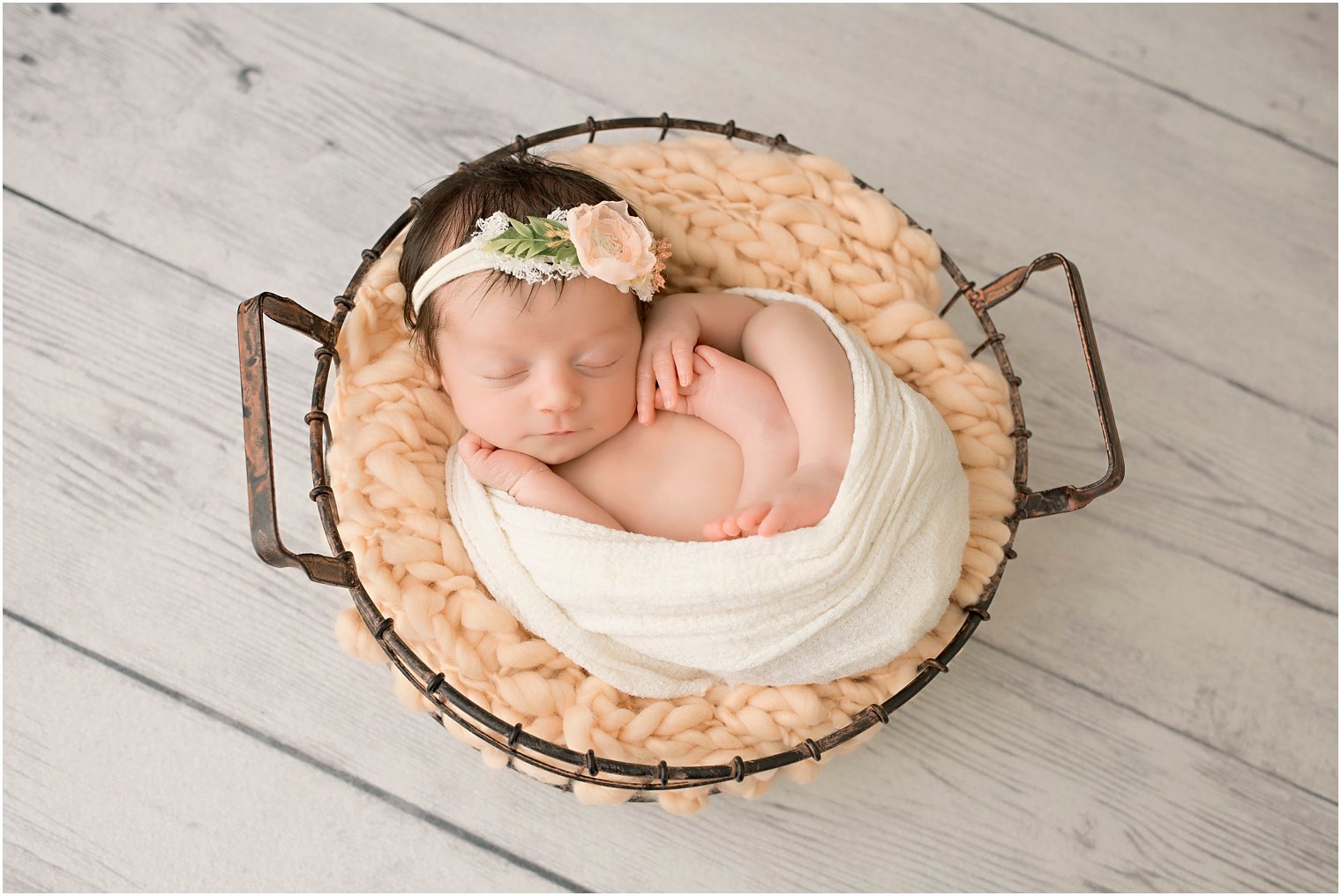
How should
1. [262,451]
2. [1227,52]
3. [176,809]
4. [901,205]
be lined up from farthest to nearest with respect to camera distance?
[1227,52], [901,205], [176,809], [262,451]

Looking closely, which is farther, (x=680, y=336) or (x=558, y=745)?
(x=680, y=336)

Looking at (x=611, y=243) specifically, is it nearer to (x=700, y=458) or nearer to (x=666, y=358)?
(x=666, y=358)

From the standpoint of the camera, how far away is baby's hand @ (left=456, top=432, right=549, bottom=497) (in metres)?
1.15

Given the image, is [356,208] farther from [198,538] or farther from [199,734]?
[199,734]

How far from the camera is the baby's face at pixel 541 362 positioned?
108 cm

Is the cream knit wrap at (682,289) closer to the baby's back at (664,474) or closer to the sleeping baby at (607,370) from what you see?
the sleeping baby at (607,370)

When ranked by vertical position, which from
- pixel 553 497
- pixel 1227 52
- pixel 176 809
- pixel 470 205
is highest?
pixel 1227 52

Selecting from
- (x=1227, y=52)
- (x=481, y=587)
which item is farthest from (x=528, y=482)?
(x=1227, y=52)

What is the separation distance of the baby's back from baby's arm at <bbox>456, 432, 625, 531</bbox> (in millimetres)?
41

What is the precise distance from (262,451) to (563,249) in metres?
0.39

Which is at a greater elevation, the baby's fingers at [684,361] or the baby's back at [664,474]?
the baby's fingers at [684,361]

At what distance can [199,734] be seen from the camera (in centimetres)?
132

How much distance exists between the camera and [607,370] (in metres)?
1.14

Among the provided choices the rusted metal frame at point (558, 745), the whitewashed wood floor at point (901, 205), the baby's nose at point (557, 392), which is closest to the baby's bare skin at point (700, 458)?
the baby's nose at point (557, 392)
